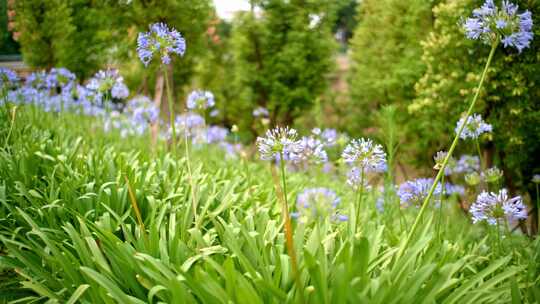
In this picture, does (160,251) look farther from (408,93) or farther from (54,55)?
(408,93)

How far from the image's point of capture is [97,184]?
3.04 metres

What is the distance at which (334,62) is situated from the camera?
12.4m

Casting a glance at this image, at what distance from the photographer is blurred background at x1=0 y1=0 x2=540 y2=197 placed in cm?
485

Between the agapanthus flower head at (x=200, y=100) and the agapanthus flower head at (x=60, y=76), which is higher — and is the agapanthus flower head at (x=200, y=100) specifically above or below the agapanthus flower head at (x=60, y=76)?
below

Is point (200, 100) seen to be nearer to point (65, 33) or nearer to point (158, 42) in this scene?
point (158, 42)

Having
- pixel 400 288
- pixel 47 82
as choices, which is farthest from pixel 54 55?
pixel 400 288

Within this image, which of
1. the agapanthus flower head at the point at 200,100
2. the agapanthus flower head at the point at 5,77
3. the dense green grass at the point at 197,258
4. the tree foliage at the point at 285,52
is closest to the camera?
the dense green grass at the point at 197,258

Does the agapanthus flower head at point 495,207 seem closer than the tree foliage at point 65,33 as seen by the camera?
Yes

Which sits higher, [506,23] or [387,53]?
[387,53]

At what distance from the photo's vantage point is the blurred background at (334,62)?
4848mm

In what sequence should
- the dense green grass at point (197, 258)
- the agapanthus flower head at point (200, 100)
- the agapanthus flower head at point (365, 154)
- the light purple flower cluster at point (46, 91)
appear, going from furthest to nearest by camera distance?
the light purple flower cluster at point (46, 91), the agapanthus flower head at point (200, 100), the agapanthus flower head at point (365, 154), the dense green grass at point (197, 258)

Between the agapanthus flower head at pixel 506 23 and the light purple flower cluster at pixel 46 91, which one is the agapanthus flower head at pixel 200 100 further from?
the agapanthus flower head at pixel 506 23

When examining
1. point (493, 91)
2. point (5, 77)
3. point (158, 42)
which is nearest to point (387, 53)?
point (493, 91)

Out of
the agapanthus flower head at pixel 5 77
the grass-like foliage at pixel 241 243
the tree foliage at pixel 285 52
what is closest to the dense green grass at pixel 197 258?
the grass-like foliage at pixel 241 243
